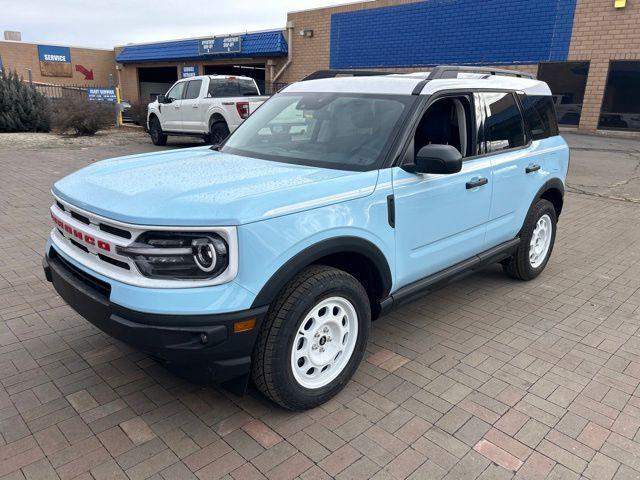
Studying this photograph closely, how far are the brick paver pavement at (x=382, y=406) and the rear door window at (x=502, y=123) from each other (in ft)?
4.78

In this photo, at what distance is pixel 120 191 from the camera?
2836mm

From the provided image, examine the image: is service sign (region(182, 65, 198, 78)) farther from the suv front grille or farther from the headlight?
the headlight

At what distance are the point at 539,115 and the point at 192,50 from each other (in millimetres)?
29535

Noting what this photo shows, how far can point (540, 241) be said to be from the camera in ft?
17.5

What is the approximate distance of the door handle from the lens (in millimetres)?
3863

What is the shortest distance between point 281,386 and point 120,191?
1389mm

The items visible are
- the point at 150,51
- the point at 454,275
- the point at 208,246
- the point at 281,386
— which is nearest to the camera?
the point at 208,246

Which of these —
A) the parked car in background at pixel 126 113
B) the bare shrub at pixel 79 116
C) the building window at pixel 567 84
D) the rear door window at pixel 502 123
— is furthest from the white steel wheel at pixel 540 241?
the parked car in background at pixel 126 113

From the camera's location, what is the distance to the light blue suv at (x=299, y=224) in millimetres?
2482

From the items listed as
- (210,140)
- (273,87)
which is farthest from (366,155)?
(273,87)

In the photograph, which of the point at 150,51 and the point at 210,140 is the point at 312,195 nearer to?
the point at 210,140

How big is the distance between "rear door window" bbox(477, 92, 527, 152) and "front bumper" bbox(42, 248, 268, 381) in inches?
104

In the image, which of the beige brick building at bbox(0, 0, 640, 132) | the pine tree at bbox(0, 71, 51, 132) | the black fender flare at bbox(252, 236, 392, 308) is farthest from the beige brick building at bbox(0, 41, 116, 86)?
the black fender flare at bbox(252, 236, 392, 308)

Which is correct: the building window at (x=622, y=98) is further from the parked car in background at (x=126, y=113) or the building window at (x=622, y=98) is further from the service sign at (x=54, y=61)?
the service sign at (x=54, y=61)
